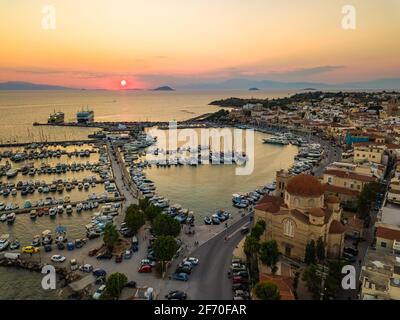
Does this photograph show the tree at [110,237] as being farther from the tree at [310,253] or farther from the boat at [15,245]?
the tree at [310,253]

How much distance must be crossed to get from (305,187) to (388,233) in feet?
17.1

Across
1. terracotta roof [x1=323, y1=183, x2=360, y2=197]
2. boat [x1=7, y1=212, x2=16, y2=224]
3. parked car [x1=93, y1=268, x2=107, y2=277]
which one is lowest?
parked car [x1=93, y1=268, x2=107, y2=277]

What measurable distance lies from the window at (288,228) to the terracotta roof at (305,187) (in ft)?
5.70

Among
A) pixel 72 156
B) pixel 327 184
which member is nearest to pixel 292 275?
pixel 327 184

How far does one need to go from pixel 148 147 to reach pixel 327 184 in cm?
3399

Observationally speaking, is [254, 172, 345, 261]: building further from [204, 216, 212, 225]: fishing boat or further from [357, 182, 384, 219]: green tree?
[204, 216, 212, 225]: fishing boat

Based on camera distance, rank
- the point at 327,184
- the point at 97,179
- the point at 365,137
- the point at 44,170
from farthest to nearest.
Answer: the point at 365,137 < the point at 44,170 < the point at 97,179 < the point at 327,184

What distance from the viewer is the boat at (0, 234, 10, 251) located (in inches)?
854

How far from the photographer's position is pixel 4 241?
22.2 m

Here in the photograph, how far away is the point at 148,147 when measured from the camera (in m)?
56.5
